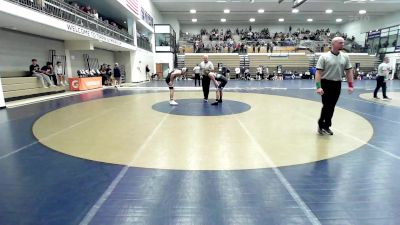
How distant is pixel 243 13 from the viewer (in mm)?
32094

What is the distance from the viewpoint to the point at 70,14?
487 inches

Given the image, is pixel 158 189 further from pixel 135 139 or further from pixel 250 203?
pixel 135 139

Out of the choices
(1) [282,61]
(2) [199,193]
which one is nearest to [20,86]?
(2) [199,193]

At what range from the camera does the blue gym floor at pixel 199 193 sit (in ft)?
7.55

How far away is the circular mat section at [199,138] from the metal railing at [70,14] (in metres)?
5.07

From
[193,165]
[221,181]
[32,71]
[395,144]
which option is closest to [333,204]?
[221,181]

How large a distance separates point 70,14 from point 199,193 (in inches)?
501

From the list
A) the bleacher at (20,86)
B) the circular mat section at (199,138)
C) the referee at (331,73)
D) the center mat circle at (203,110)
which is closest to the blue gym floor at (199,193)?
the circular mat section at (199,138)

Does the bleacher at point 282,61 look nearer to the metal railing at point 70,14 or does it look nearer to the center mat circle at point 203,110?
the metal railing at point 70,14

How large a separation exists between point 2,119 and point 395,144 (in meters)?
8.78

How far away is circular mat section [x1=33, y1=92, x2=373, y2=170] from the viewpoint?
12.3ft

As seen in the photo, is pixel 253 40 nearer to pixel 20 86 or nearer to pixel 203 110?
pixel 20 86

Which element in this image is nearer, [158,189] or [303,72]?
[158,189]

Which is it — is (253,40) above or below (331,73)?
above
